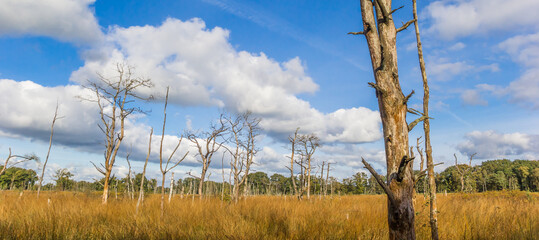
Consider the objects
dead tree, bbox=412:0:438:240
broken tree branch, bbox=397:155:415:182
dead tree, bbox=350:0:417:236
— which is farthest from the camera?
dead tree, bbox=412:0:438:240

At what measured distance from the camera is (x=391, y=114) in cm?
275

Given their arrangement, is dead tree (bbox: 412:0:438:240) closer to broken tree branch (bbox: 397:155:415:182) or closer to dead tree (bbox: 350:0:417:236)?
dead tree (bbox: 350:0:417:236)

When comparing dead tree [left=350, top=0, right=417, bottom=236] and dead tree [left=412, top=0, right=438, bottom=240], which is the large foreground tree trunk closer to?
dead tree [left=350, top=0, right=417, bottom=236]

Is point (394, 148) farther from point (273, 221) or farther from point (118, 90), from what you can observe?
point (118, 90)

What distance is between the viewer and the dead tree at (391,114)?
8.46ft

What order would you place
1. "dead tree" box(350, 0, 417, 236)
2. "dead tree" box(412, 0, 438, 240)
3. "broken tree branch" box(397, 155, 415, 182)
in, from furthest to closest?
"dead tree" box(412, 0, 438, 240)
"dead tree" box(350, 0, 417, 236)
"broken tree branch" box(397, 155, 415, 182)

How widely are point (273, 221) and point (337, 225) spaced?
168 centimetres

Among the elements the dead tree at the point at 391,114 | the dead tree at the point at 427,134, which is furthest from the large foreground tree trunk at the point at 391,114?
the dead tree at the point at 427,134

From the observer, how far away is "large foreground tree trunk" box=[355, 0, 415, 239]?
2580mm

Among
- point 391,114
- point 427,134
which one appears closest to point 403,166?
point 391,114

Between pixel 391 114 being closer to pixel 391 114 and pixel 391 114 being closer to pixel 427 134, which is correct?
pixel 391 114

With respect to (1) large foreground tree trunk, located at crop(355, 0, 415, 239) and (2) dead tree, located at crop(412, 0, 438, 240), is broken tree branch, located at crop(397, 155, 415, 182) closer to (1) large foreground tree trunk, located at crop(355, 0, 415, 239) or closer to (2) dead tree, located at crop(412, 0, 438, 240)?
(1) large foreground tree trunk, located at crop(355, 0, 415, 239)

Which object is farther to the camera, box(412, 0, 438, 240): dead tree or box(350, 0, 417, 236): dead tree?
box(412, 0, 438, 240): dead tree

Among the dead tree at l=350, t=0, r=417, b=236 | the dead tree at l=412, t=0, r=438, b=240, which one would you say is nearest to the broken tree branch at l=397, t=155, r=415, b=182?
the dead tree at l=350, t=0, r=417, b=236
